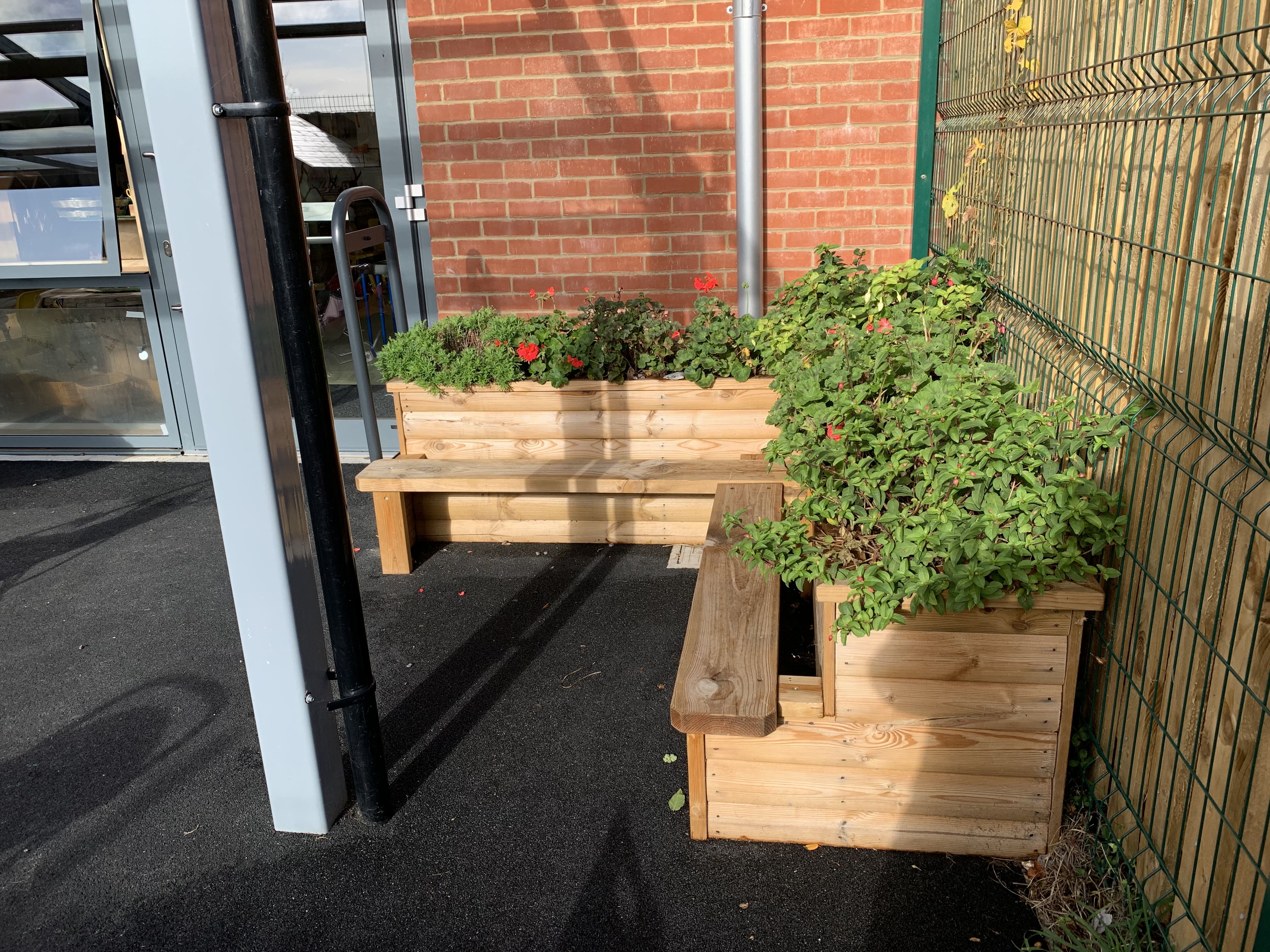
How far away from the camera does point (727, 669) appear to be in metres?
2.32

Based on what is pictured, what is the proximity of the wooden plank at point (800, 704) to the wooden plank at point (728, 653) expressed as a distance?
0.09 ft

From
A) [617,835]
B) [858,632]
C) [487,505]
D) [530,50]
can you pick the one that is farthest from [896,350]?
[530,50]

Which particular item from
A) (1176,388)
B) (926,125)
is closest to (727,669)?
(1176,388)

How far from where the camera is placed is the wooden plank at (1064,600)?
6.73 ft

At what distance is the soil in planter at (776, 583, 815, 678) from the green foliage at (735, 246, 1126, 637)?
61 centimetres

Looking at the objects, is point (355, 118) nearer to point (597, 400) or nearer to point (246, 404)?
point (597, 400)

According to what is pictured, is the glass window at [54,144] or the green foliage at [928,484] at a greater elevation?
the glass window at [54,144]

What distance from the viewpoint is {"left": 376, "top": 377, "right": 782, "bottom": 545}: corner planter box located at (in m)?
4.05

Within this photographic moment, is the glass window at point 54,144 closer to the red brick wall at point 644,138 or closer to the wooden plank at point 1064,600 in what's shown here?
the red brick wall at point 644,138

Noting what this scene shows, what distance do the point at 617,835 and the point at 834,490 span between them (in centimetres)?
104

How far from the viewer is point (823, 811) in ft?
7.71

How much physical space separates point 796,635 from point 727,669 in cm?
96

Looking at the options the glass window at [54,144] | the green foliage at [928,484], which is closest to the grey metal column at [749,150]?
the green foliage at [928,484]

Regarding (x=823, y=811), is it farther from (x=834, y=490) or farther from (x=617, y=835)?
(x=834, y=490)
